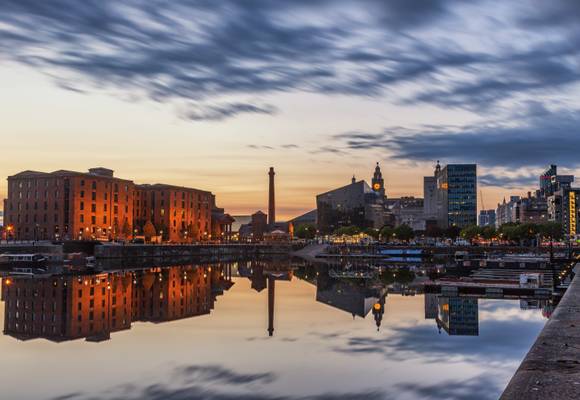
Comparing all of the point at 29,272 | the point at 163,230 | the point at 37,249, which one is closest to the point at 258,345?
the point at 29,272

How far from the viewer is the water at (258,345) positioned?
2555 cm

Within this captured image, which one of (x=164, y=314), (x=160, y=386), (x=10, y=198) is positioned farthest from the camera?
(x=10, y=198)

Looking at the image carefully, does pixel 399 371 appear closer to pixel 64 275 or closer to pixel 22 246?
pixel 64 275

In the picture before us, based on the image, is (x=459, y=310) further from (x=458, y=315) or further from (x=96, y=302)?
(x=96, y=302)

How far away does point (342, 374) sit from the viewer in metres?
27.9

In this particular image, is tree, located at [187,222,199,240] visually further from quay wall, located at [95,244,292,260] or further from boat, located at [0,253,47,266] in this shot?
boat, located at [0,253,47,266]

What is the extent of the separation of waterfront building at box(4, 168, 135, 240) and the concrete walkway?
131614mm

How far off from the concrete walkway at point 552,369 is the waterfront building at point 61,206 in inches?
5182

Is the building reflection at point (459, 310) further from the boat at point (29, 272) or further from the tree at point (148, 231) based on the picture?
the tree at point (148, 231)

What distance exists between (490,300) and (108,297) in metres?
35.8

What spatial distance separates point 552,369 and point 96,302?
1772 inches

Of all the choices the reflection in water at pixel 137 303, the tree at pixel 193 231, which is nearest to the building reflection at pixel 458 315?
the reflection in water at pixel 137 303

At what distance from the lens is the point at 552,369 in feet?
62.6

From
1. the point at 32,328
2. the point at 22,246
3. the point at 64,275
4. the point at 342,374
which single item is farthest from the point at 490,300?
the point at 22,246
